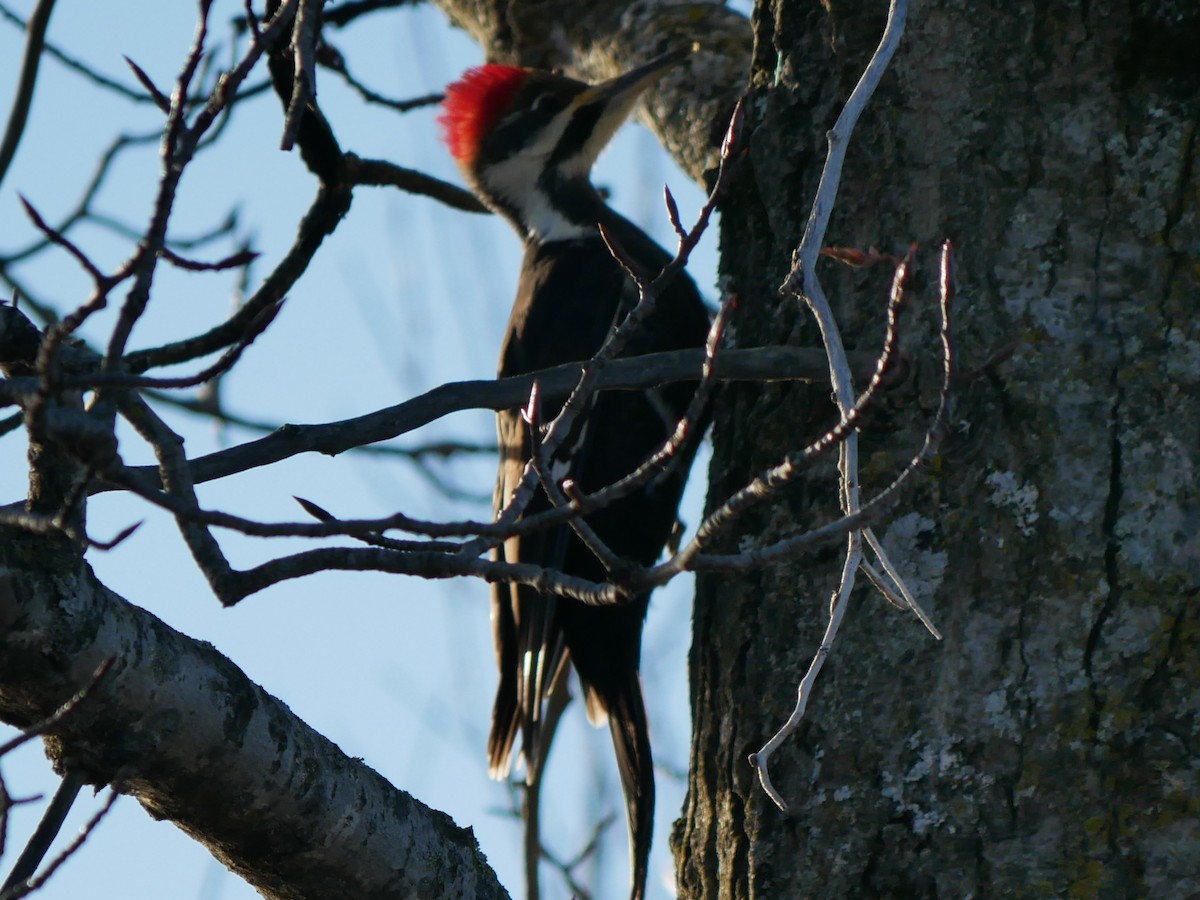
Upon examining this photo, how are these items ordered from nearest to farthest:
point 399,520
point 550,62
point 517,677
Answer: point 399,520
point 517,677
point 550,62

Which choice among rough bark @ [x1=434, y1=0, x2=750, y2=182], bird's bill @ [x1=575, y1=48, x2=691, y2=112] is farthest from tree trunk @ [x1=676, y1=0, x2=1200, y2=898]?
bird's bill @ [x1=575, y1=48, x2=691, y2=112]

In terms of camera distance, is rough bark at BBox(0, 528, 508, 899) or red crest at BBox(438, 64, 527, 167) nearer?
rough bark at BBox(0, 528, 508, 899)

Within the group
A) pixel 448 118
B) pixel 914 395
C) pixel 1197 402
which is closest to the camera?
pixel 1197 402

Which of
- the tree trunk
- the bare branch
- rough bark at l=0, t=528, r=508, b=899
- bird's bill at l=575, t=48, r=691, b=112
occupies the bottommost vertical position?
rough bark at l=0, t=528, r=508, b=899

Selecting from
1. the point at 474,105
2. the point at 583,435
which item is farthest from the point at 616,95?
the point at 583,435

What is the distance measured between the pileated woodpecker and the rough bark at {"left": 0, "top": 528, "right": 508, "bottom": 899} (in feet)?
4.08

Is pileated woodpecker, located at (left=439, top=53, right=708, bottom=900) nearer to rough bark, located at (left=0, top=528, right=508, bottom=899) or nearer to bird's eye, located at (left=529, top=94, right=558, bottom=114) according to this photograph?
bird's eye, located at (left=529, top=94, right=558, bottom=114)

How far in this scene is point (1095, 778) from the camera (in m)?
1.79

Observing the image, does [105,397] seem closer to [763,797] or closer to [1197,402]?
[763,797]

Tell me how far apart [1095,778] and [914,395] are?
1.88 ft

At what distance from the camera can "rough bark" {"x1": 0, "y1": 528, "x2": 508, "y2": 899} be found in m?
1.44

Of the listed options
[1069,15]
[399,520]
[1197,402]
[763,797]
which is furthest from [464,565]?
[1069,15]

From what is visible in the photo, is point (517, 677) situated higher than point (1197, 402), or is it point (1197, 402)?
point (517, 677)

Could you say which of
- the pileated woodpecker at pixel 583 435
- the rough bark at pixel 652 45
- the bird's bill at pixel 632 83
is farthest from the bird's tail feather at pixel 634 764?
the bird's bill at pixel 632 83
